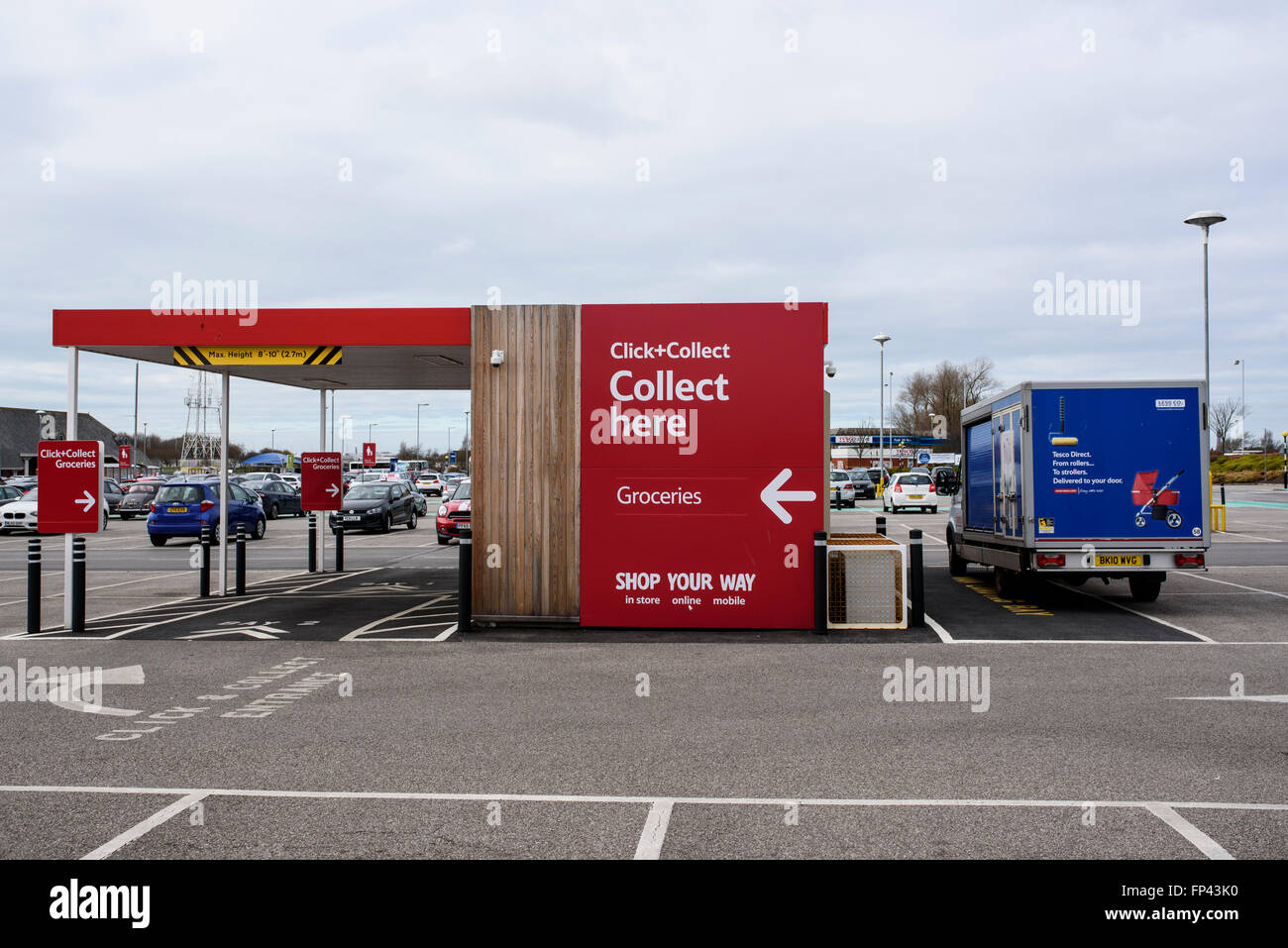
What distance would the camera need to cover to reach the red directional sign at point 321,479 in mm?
16719

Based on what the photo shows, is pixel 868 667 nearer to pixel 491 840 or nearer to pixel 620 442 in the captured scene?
pixel 620 442

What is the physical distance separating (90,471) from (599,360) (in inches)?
245

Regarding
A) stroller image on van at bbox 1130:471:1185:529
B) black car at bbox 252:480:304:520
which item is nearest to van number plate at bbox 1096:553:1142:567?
stroller image on van at bbox 1130:471:1185:529

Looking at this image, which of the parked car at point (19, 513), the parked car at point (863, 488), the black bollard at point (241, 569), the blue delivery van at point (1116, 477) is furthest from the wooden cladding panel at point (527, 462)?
the parked car at point (863, 488)

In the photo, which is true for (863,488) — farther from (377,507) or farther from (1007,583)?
(1007,583)

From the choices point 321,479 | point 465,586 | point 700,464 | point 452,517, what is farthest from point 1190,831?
point 452,517

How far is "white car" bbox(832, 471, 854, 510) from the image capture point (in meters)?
41.9

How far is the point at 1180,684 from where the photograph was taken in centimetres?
797

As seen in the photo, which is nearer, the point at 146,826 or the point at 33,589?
the point at 146,826

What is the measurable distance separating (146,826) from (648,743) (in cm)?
292

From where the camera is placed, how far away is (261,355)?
1216 centimetres

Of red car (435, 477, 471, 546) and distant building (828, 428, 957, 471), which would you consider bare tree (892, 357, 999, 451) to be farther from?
red car (435, 477, 471, 546)

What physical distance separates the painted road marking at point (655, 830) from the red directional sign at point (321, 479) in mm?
13006
